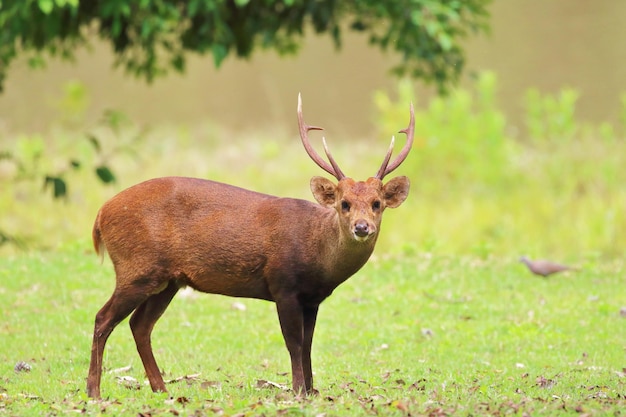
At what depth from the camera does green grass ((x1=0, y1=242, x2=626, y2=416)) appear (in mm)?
5980

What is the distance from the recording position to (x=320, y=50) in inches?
885

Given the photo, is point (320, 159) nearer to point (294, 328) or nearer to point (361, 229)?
point (361, 229)

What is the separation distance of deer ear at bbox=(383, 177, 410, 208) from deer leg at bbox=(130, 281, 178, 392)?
1.42m

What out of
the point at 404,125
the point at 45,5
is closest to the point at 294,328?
the point at 45,5

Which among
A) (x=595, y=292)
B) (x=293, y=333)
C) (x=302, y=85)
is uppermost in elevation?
(x=302, y=85)

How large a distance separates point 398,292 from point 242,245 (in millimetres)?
3728

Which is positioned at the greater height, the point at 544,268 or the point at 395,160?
the point at 395,160

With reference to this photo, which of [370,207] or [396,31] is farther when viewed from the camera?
[396,31]

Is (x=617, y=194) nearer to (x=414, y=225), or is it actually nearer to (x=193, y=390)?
(x=414, y=225)

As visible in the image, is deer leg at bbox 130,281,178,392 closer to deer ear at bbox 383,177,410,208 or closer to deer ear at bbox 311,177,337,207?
deer ear at bbox 311,177,337,207

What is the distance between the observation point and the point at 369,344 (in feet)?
28.1

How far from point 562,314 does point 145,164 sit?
7.36 meters

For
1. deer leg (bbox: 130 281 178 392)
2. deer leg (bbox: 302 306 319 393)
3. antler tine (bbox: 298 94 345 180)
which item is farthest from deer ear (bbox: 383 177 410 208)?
deer leg (bbox: 130 281 178 392)

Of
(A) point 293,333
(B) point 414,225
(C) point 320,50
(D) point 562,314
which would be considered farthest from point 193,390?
(C) point 320,50
